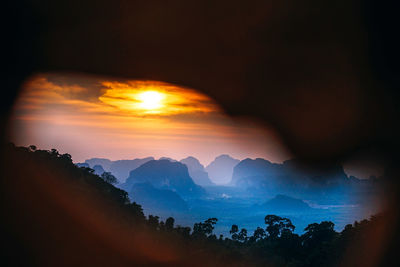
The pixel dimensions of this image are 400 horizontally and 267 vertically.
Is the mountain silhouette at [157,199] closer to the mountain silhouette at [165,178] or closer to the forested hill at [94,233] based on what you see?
Result: the mountain silhouette at [165,178]

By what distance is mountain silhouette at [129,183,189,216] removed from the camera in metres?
109

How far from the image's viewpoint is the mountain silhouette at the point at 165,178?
507 feet

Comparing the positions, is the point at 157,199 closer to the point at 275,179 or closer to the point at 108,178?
the point at 275,179

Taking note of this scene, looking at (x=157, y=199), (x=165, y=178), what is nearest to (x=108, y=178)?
(x=157, y=199)

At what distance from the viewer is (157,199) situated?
116000mm

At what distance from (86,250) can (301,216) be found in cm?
10315

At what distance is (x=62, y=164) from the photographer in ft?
50.6

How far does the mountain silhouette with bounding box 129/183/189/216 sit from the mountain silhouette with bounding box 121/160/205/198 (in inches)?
1308

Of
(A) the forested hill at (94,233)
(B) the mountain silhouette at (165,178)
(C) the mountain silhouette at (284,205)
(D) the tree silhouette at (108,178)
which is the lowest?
(A) the forested hill at (94,233)

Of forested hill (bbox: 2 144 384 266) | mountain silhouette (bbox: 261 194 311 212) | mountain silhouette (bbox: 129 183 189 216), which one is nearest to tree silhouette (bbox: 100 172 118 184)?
forested hill (bbox: 2 144 384 266)

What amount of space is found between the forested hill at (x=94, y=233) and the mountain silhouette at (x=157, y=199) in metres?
92.7

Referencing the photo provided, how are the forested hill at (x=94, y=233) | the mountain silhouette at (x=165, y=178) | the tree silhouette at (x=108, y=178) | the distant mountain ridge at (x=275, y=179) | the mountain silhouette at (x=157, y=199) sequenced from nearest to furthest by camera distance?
the forested hill at (x=94, y=233) → the tree silhouette at (x=108, y=178) → the mountain silhouette at (x=157, y=199) → the distant mountain ridge at (x=275, y=179) → the mountain silhouette at (x=165, y=178)

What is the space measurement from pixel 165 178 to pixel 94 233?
150 metres

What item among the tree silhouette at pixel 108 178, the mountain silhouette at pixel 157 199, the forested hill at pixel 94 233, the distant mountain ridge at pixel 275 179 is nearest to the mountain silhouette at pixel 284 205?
the distant mountain ridge at pixel 275 179
